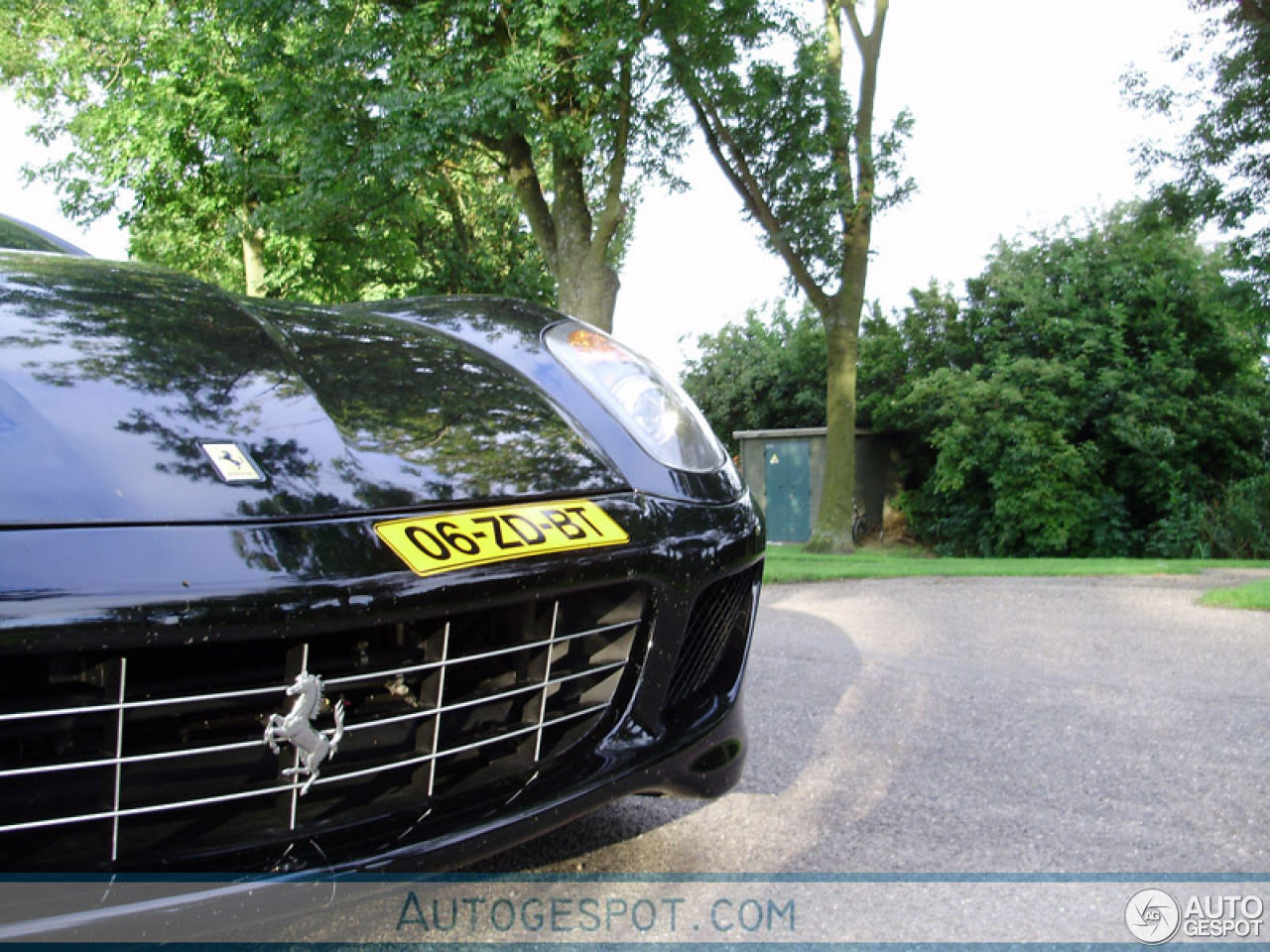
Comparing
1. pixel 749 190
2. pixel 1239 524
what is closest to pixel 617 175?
pixel 749 190

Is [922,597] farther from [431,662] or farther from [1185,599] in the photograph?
[431,662]

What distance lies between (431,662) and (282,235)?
12.6 metres

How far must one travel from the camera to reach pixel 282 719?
1.36 meters

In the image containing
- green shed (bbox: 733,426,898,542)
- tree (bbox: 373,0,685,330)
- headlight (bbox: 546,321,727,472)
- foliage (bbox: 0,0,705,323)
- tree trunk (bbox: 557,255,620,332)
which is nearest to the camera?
headlight (bbox: 546,321,727,472)

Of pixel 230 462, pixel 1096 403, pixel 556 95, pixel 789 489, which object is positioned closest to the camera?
pixel 230 462

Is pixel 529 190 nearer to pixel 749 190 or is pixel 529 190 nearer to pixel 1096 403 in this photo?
pixel 749 190

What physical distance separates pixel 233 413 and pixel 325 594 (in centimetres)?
44

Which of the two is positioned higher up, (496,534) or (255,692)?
(496,534)

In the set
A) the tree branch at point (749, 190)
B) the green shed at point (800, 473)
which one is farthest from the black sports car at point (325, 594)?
the green shed at point (800, 473)

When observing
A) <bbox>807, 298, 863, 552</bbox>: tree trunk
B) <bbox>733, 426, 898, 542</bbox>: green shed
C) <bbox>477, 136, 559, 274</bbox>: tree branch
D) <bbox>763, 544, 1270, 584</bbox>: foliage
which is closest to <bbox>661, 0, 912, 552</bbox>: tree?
<bbox>807, 298, 863, 552</bbox>: tree trunk

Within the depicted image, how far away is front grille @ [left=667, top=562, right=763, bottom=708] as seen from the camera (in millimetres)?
1826

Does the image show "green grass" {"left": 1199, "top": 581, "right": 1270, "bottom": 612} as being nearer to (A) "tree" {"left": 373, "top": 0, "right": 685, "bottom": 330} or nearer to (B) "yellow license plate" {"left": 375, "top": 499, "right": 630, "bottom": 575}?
(B) "yellow license plate" {"left": 375, "top": 499, "right": 630, "bottom": 575}

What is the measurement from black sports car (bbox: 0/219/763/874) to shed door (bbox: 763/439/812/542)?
19.8 meters

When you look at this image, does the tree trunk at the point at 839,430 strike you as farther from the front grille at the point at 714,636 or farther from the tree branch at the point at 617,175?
the front grille at the point at 714,636
